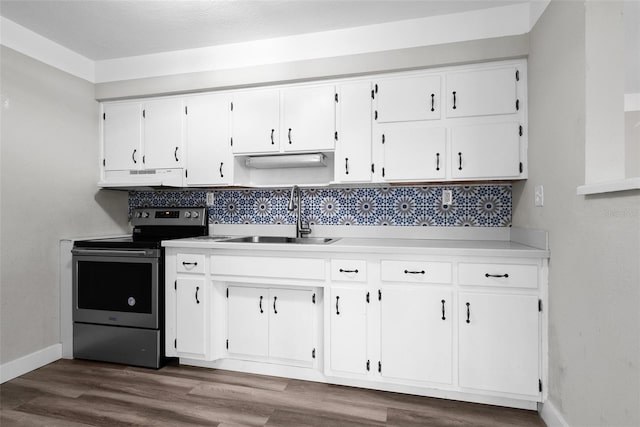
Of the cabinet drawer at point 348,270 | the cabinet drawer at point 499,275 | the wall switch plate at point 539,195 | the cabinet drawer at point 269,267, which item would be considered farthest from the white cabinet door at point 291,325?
the wall switch plate at point 539,195

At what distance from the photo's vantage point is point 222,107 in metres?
2.78

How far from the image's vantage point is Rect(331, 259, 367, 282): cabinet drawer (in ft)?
7.18

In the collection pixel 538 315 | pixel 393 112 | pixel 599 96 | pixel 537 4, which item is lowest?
pixel 538 315

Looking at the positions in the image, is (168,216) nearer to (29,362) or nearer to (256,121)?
(256,121)

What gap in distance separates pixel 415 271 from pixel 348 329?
57 cm

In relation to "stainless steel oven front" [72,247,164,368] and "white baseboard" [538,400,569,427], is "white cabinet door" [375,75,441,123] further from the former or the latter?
"stainless steel oven front" [72,247,164,368]

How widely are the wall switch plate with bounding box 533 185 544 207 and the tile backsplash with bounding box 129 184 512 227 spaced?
50cm

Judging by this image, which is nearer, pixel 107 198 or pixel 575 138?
pixel 575 138

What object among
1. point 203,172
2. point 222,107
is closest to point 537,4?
point 222,107

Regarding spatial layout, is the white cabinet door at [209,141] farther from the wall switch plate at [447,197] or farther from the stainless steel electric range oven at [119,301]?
the wall switch plate at [447,197]

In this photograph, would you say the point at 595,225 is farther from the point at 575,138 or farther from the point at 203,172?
the point at 203,172

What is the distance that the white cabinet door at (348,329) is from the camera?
2.18 meters

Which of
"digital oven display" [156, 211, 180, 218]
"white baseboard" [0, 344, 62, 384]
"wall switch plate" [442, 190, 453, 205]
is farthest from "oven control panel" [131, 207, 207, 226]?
"wall switch plate" [442, 190, 453, 205]

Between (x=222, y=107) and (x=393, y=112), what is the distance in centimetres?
136
